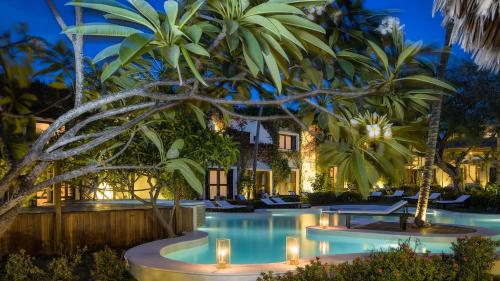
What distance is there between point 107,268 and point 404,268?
14.8 ft

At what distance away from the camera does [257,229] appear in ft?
57.4

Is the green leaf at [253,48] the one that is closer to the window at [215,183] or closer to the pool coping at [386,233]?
the pool coping at [386,233]

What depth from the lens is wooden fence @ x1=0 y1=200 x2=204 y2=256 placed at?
1057 centimetres

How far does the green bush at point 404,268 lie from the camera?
6.32m

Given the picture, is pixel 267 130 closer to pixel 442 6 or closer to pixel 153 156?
pixel 153 156

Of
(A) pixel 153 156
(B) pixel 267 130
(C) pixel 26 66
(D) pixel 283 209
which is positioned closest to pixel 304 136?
(B) pixel 267 130

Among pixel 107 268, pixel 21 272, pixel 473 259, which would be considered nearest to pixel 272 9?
pixel 473 259

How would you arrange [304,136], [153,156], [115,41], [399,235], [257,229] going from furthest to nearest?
[304,136] < [257,229] < [399,235] < [153,156] < [115,41]

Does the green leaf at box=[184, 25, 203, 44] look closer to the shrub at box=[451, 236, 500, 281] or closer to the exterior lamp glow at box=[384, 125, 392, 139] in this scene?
the exterior lamp glow at box=[384, 125, 392, 139]

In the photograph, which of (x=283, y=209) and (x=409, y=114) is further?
(x=283, y=209)

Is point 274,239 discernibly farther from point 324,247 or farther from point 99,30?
point 99,30

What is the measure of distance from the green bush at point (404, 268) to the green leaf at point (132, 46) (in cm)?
382

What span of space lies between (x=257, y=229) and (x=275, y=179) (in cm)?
1567

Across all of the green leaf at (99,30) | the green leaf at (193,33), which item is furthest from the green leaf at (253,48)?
the green leaf at (99,30)
